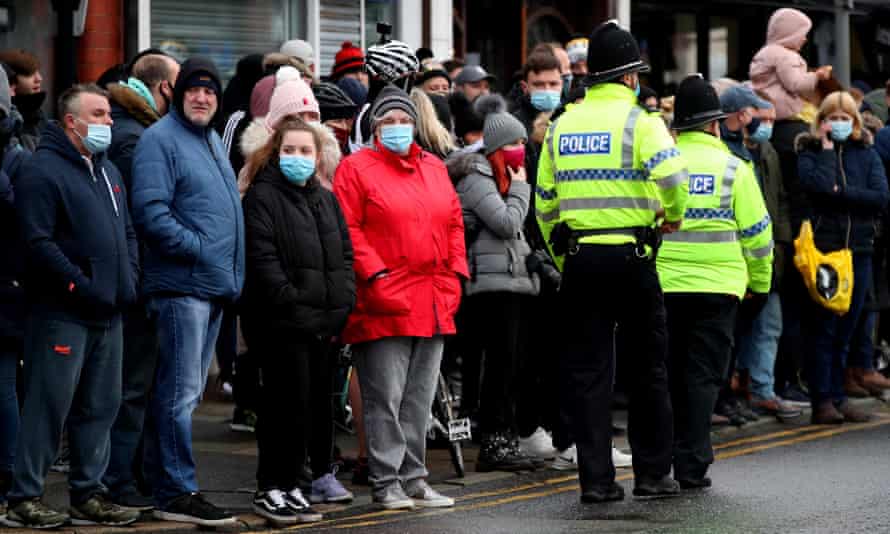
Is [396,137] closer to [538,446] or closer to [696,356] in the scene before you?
[696,356]

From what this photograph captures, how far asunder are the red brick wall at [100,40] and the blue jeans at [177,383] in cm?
676

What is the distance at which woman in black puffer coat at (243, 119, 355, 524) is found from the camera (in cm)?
966

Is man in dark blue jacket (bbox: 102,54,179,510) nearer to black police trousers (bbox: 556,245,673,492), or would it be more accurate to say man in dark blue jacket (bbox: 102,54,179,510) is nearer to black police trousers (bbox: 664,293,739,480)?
black police trousers (bbox: 556,245,673,492)

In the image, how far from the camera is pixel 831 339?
13922mm

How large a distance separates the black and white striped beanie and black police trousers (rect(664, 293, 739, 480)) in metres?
2.31

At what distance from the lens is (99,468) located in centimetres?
949

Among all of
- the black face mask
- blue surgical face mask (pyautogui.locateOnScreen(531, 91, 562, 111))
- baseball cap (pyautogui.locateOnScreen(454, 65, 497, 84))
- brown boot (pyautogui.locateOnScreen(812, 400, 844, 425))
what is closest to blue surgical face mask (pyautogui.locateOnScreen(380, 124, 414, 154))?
the black face mask

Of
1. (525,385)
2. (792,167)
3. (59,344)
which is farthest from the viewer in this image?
(792,167)

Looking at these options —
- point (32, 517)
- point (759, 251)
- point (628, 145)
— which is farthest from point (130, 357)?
point (759, 251)

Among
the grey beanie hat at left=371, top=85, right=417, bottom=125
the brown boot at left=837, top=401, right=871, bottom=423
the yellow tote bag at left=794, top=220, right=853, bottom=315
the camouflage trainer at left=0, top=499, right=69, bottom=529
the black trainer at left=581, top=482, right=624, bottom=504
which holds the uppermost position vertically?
the grey beanie hat at left=371, top=85, right=417, bottom=125

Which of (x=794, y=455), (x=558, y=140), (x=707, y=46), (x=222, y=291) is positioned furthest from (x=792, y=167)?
(x=707, y=46)

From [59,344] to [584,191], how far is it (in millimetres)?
2807

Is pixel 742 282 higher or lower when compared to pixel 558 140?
lower

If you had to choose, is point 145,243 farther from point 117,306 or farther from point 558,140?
point 558,140
